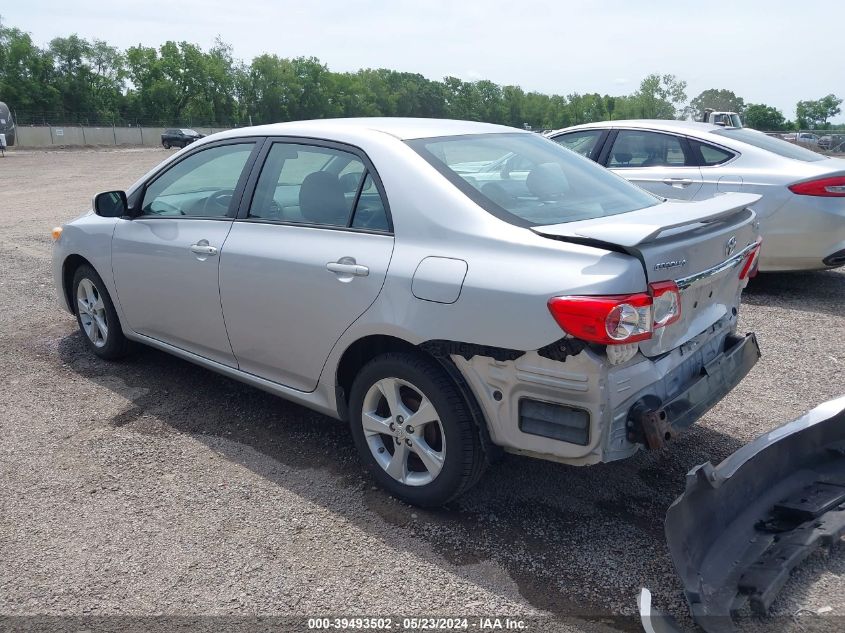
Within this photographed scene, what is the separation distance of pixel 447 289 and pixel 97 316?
10.9ft

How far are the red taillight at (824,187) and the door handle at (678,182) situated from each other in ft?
3.06

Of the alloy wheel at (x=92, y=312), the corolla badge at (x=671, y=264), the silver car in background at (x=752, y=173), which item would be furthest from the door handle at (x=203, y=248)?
the silver car in background at (x=752, y=173)

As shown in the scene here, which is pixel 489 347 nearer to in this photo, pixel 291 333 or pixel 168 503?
pixel 291 333

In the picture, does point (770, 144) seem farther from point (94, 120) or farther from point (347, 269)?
point (94, 120)

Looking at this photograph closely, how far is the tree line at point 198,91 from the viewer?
78.7m

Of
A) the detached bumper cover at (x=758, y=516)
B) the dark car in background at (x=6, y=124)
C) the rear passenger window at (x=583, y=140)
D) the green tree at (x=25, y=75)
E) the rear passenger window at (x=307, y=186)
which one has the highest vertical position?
the green tree at (x=25, y=75)

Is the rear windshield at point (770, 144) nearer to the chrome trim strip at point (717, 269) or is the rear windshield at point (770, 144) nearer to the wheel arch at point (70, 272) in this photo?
the chrome trim strip at point (717, 269)

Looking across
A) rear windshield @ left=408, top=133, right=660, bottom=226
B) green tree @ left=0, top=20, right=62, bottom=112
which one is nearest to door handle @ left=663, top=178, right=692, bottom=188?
rear windshield @ left=408, top=133, right=660, bottom=226

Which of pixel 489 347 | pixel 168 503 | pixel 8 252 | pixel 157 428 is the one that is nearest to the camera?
pixel 489 347

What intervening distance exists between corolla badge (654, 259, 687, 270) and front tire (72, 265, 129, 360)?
147 inches

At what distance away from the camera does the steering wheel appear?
4.13 metres

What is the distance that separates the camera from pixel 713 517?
9.02 ft

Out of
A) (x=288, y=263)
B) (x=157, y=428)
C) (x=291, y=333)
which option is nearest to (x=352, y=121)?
(x=288, y=263)

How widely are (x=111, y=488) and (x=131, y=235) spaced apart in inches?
68.1
